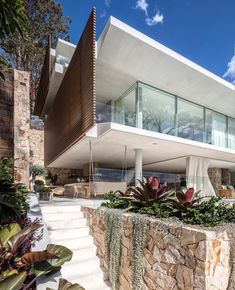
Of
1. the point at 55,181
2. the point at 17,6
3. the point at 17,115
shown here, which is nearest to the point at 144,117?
the point at 17,115

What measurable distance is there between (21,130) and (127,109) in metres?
4.77

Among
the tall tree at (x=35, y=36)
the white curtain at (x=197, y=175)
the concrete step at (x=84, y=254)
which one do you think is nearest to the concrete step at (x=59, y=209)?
the concrete step at (x=84, y=254)

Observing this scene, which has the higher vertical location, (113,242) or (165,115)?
(165,115)

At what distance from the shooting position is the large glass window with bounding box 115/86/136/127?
30.9 feet

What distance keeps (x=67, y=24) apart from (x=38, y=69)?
226 inches

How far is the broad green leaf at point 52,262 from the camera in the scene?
2377 mm

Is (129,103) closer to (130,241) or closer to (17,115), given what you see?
(17,115)

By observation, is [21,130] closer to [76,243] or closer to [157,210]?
[76,243]

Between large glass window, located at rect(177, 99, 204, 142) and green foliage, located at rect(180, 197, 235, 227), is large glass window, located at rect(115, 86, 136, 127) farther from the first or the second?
green foliage, located at rect(180, 197, 235, 227)

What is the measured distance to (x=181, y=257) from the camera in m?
3.21

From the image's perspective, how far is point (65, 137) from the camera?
11.3m

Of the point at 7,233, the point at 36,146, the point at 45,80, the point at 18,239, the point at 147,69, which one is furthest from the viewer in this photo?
the point at 36,146

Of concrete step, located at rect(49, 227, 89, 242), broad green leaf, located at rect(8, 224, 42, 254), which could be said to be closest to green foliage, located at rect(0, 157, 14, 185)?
concrete step, located at rect(49, 227, 89, 242)

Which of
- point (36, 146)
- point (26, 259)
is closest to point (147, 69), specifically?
point (26, 259)
